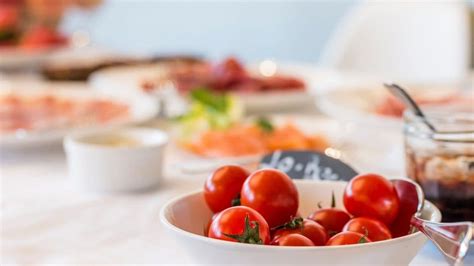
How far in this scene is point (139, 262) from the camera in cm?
84

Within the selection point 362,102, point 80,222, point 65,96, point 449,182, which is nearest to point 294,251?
point 449,182

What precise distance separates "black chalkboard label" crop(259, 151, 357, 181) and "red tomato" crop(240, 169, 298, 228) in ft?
0.64

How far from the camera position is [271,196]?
0.71 m

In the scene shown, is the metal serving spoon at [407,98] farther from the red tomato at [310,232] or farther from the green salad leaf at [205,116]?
the green salad leaf at [205,116]

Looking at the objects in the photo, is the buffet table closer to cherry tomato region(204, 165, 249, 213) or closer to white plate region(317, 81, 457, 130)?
cherry tomato region(204, 165, 249, 213)

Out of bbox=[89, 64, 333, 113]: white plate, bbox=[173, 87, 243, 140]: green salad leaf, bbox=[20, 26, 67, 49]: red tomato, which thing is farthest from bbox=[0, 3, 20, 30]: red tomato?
bbox=[173, 87, 243, 140]: green salad leaf

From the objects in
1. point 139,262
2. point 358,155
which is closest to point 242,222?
point 139,262

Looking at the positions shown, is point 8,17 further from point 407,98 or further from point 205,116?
point 407,98

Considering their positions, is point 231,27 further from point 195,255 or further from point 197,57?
point 195,255

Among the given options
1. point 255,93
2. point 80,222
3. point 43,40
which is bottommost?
point 80,222

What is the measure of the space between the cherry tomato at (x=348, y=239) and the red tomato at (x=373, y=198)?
64 mm

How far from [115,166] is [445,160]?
0.46 meters

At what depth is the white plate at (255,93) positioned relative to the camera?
5.46 feet

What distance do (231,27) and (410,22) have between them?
377 cm
